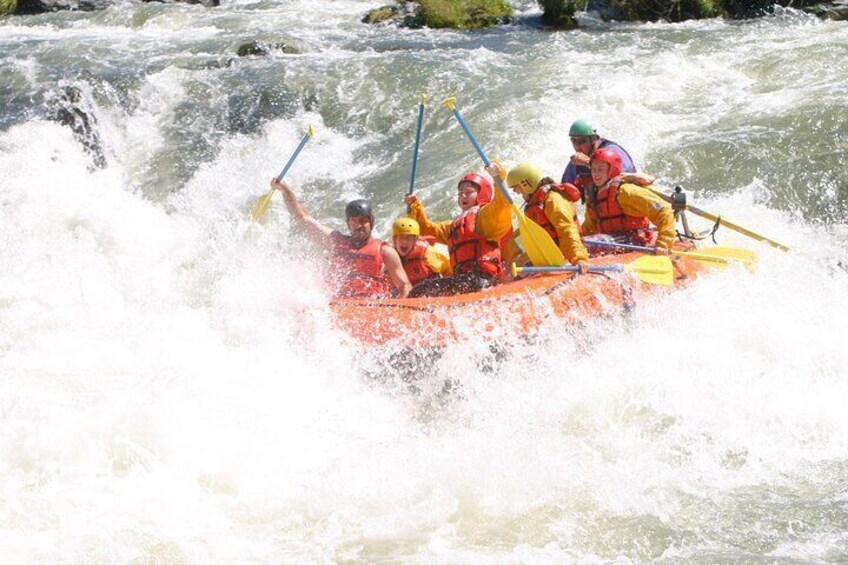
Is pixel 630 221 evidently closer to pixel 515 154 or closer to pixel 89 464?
pixel 515 154

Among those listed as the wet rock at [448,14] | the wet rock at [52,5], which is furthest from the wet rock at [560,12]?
the wet rock at [52,5]

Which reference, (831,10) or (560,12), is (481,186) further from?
(560,12)

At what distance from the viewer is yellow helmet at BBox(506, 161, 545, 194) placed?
21.0 ft

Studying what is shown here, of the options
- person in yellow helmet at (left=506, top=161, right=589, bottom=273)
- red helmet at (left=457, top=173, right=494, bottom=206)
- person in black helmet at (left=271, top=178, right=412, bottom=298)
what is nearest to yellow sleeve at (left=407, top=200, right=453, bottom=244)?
red helmet at (left=457, top=173, right=494, bottom=206)

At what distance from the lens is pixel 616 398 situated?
5.40 m

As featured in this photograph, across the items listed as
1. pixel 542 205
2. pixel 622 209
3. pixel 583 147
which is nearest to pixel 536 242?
pixel 542 205

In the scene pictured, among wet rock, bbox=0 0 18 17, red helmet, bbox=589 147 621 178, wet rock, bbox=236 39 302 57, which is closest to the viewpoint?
red helmet, bbox=589 147 621 178

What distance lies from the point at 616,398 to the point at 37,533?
3.06m

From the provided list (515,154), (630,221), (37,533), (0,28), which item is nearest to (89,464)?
(37,533)

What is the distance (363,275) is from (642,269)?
1775 millimetres

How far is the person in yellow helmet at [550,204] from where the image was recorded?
6.09 m

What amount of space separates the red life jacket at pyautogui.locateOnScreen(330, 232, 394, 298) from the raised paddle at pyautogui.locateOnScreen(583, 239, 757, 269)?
1.47m

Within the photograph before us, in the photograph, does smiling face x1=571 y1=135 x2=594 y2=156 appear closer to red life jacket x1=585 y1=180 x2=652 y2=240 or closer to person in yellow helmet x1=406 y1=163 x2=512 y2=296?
red life jacket x1=585 y1=180 x2=652 y2=240

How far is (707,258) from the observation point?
248 inches
